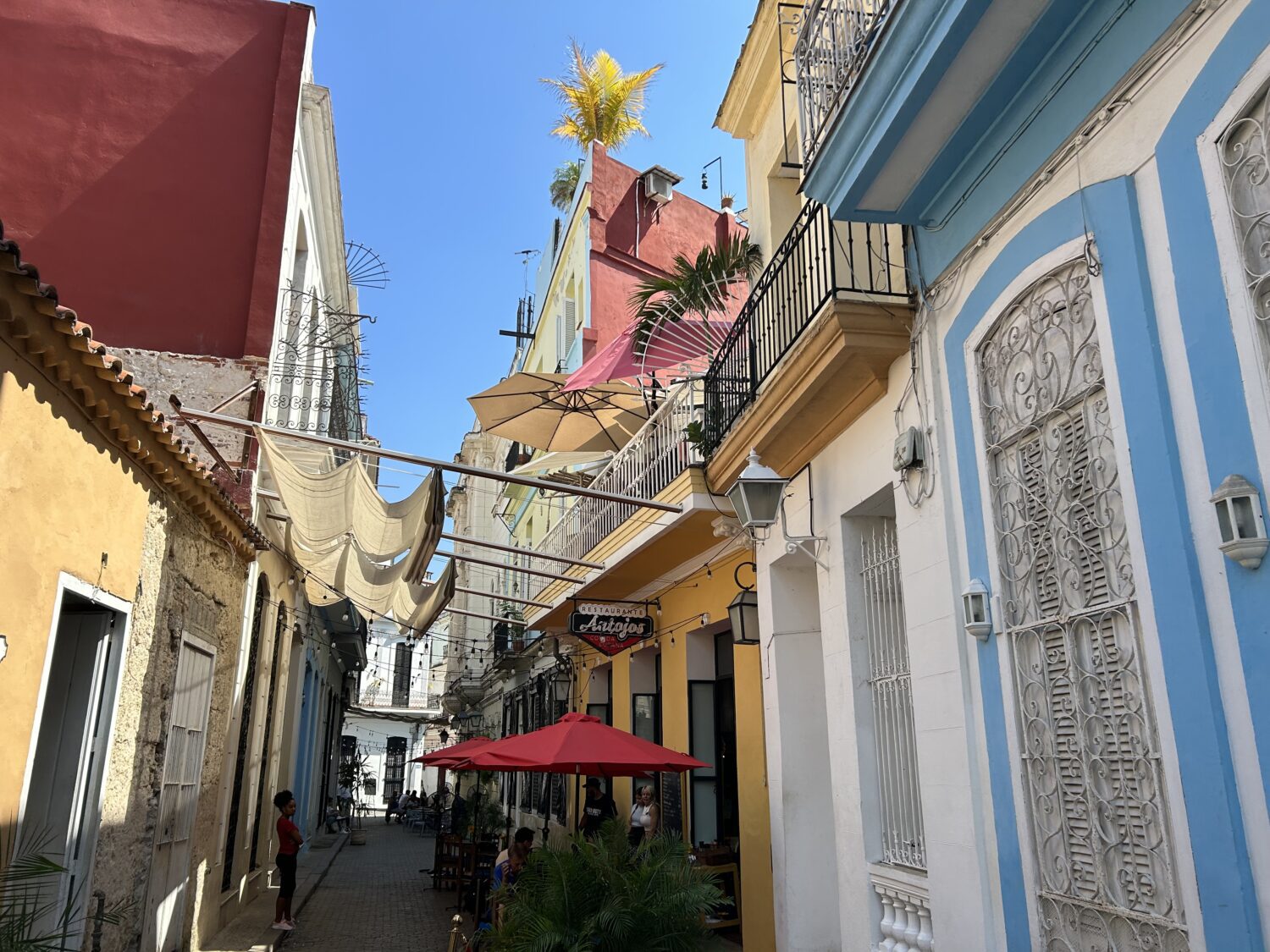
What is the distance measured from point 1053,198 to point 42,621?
546 centimetres

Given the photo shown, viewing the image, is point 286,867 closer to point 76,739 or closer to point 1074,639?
point 76,739

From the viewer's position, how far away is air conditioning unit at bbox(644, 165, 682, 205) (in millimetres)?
18734

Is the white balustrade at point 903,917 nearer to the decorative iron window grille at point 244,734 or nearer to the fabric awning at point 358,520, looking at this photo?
the fabric awning at point 358,520

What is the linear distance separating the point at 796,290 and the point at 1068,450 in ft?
9.85

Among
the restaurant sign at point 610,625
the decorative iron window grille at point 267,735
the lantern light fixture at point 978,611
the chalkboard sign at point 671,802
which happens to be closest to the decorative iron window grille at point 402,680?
the decorative iron window grille at point 267,735

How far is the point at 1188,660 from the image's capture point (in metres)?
3.37

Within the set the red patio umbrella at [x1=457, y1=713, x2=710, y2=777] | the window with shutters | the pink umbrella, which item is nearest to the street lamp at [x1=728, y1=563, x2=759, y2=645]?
the red patio umbrella at [x1=457, y1=713, x2=710, y2=777]

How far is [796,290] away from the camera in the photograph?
270 inches

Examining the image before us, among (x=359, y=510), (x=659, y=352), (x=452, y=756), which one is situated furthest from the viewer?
(x=452, y=756)

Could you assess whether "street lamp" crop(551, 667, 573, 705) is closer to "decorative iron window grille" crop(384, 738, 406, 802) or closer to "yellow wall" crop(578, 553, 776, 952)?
"yellow wall" crop(578, 553, 776, 952)

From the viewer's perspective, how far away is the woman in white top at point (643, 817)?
942cm

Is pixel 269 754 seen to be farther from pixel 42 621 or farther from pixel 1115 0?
pixel 1115 0

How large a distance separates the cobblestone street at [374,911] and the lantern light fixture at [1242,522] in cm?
958

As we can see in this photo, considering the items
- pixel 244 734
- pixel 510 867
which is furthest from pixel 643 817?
pixel 244 734
